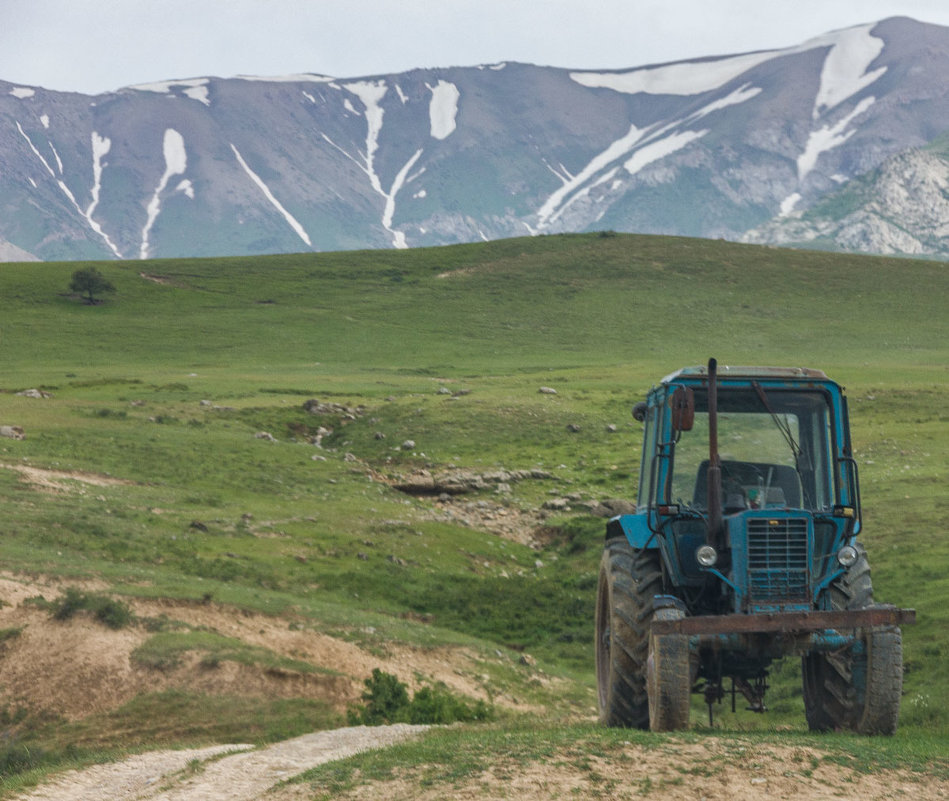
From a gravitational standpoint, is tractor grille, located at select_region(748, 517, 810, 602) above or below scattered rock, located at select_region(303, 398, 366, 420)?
below

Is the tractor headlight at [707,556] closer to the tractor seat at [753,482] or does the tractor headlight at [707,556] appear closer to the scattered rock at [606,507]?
the tractor seat at [753,482]

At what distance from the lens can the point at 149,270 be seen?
12206 cm

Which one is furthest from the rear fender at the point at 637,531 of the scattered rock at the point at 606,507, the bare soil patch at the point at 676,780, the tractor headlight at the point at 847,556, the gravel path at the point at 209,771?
the scattered rock at the point at 606,507

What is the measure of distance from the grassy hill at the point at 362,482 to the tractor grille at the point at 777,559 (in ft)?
5.60

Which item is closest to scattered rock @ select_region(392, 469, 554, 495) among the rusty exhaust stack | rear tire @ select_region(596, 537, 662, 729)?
rear tire @ select_region(596, 537, 662, 729)

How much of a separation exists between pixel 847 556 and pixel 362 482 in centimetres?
2853

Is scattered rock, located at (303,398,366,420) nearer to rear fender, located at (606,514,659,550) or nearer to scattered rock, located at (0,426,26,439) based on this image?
scattered rock, located at (0,426,26,439)

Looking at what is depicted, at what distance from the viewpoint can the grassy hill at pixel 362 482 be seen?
1867cm

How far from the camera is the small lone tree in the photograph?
351ft

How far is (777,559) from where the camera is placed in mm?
12023

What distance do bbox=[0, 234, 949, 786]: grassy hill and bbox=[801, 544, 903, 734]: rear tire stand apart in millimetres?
561

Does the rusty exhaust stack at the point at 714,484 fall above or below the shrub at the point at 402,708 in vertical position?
above

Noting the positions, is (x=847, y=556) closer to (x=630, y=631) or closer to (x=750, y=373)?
Answer: (x=750, y=373)

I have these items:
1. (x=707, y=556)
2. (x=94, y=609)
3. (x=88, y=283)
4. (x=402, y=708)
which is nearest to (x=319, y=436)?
(x=94, y=609)
